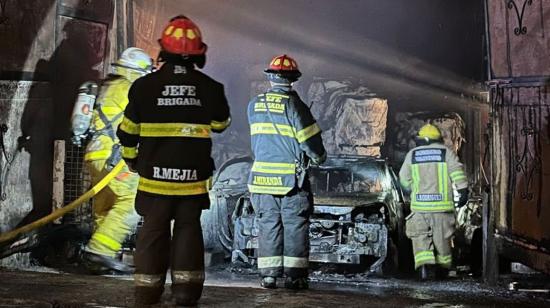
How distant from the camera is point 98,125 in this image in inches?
280

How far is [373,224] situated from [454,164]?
4.26ft

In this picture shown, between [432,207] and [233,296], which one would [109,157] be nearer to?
[233,296]

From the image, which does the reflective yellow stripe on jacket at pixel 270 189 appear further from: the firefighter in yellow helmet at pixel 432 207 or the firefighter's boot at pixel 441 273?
the firefighter's boot at pixel 441 273

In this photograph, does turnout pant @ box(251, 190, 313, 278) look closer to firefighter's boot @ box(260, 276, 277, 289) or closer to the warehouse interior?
firefighter's boot @ box(260, 276, 277, 289)

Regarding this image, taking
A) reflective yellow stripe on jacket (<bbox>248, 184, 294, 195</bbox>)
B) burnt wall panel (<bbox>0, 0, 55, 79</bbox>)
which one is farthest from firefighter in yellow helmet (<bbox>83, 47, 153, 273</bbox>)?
reflective yellow stripe on jacket (<bbox>248, 184, 294, 195</bbox>)

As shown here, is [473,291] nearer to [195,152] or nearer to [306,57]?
[195,152]

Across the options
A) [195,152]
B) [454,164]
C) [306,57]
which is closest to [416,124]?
[306,57]

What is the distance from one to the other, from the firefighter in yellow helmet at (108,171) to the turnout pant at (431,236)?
346 cm

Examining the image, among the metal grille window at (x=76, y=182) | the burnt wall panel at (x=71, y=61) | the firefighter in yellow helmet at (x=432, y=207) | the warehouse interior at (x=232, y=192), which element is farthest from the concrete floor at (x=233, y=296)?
the burnt wall panel at (x=71, y=61)

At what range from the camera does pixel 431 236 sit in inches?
336

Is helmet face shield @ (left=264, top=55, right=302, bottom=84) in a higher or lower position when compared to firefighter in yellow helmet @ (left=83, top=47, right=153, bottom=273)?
higher

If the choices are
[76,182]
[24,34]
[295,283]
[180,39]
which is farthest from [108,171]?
[180,39]

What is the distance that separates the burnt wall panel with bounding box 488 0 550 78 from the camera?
232 inches

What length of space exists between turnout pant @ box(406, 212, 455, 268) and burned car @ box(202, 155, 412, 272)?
187mm
